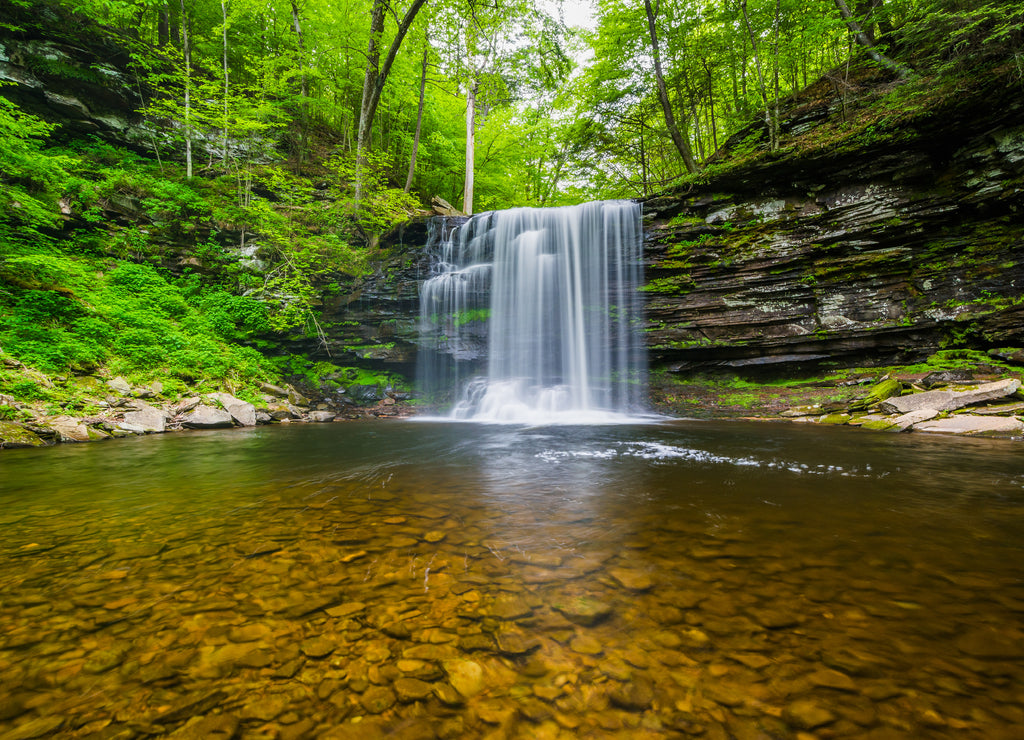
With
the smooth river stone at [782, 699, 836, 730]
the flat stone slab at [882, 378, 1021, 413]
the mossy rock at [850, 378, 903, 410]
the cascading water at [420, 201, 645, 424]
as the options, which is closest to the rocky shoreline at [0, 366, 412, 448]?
the cascading water at [420, 201, 645, 424]

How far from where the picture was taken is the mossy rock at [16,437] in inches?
224

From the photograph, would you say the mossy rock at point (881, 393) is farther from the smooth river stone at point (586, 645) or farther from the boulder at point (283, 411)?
the boulder at point (283, 411)

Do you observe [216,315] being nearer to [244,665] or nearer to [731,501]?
[244,665]

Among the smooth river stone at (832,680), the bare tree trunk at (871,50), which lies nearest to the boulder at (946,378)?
the bare tree trunk at (871,50)

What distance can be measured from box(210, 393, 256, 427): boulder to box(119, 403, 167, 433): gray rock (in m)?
1.22

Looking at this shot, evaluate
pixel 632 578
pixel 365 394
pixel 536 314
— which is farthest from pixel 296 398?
pixel 632 578

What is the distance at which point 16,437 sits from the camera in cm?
578

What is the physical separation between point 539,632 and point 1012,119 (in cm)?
1294

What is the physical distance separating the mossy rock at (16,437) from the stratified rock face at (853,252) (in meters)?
13.0

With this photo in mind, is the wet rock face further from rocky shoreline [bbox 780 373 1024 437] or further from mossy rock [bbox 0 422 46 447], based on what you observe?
rocky shoreline [bbox 780 373 1024 437]

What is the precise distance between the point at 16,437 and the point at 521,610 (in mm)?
8685

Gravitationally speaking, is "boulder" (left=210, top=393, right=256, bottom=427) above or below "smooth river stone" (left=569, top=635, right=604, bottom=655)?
above

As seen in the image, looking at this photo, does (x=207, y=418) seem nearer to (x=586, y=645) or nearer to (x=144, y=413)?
(x=144, y=413)

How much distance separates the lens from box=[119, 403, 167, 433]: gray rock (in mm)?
7439
